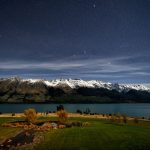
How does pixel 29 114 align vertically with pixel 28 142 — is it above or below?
above

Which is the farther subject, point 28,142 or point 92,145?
point 28,142

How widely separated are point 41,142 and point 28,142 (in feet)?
11.2

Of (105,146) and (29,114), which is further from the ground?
(29,114)

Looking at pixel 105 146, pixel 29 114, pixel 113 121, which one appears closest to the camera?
pixel 105 146

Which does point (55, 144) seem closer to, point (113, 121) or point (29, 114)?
point (29, 114)

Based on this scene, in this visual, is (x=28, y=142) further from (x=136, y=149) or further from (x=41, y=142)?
(x=136, y=149)

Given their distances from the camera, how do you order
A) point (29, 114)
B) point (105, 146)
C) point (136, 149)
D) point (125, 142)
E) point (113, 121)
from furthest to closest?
point (113, 121), point (29, 114), point (125, 142), point (105, 146), point (136, 149)

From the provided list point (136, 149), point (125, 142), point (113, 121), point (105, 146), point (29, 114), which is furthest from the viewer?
point (113, 121)

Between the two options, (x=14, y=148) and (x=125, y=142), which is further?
(x=125, y=142)

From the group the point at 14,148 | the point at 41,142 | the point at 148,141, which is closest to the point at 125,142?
the point at 148,141

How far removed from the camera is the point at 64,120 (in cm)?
14050

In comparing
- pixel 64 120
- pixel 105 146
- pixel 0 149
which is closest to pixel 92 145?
pixel 105 146

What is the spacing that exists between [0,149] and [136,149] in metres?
28.7

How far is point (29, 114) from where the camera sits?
140 meters
